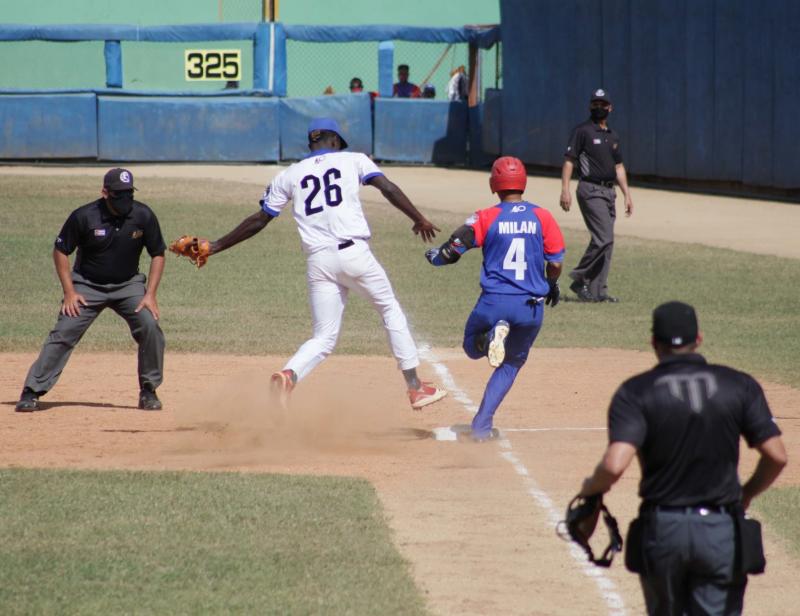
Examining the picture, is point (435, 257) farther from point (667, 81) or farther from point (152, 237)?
point (667, 81)

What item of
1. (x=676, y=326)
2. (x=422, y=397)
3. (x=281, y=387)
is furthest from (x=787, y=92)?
(x=676, y=326)

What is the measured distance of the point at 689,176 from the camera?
28969 millimetres

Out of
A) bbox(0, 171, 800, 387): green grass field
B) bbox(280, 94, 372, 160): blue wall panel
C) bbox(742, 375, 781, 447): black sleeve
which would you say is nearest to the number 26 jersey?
bbox(0, 171, 800, 387): green grass field

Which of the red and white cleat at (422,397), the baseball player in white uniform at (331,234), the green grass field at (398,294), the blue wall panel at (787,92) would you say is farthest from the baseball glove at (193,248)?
the blue wall panel at (787,92)

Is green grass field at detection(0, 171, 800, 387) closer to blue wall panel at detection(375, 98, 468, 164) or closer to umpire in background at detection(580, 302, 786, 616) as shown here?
umpire in background at detection(580, 302, 786, 616)

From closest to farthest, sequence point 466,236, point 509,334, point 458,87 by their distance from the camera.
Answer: point 466,236
point 509,334
point 458,87

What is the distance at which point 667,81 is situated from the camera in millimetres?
28953

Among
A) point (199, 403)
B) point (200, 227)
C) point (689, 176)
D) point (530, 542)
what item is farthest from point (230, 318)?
point (689, 176)

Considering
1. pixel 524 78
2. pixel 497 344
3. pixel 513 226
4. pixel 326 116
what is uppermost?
pixel 524 78

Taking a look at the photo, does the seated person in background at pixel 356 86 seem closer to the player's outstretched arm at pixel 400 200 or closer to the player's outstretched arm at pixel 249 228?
the player's outstretched arm at pixel 249 228

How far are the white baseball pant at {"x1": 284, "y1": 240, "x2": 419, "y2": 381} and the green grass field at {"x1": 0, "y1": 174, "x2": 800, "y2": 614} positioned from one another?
118 cm

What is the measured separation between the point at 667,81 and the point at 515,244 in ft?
67.9

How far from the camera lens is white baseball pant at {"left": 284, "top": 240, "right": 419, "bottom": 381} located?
941 centimetres

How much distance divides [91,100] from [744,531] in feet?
95.5
